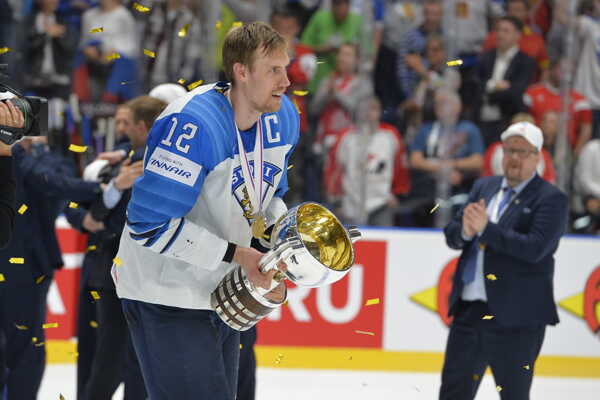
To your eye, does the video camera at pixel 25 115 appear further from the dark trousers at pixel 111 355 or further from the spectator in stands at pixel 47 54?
the spectator in stands at pixel 47 54

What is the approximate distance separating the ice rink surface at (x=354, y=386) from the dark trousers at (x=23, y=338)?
111cm

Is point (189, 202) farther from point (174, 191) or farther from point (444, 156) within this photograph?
point (444, 156)

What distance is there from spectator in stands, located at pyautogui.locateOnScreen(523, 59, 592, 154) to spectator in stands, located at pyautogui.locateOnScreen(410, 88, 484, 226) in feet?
Result: 1.85

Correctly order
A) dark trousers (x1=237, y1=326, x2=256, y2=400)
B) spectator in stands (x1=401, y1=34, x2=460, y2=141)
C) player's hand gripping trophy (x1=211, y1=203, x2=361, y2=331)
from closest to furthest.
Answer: player's hand gripping trophy (x1=211, y1=203, x2=361, y2=331) → dark trousers (x1=237, y1=326, x2=256, y2=400) → spectator in stands (x1=401, y1=34, x2=460, y2=141)

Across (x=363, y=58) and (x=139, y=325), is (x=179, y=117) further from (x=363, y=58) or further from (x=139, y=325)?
(x=363, y=58)

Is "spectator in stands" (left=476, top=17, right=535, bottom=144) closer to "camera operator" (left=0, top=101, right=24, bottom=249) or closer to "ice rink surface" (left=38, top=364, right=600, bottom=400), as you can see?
"ice rink surface" (left=38, top=364, right=600, bottom=400)

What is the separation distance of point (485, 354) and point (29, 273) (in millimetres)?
2297

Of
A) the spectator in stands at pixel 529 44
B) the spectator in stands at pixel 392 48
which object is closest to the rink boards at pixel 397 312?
the spectator in stands at pixel 392 48

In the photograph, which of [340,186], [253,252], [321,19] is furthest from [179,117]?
[321,19]

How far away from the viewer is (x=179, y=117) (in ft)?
9.69

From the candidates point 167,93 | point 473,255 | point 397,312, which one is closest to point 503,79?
point 397,312

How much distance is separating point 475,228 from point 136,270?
6.73 feet

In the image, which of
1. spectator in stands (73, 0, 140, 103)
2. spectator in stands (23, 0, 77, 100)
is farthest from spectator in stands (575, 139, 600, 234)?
spectator in stands (23, 0, 77, 100)

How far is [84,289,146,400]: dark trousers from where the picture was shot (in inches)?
178
